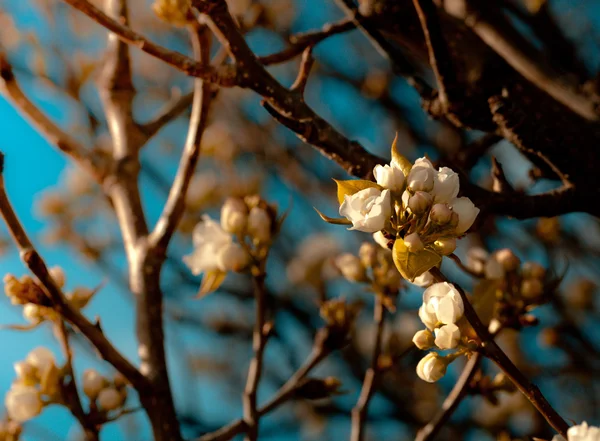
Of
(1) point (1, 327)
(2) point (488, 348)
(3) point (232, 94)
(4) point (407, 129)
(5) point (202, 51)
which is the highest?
(3) point (232, 94)

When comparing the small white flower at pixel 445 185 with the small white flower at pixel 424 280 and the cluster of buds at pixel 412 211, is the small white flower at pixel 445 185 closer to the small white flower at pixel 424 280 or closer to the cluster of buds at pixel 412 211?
the cluster of buds at pixel 412 211

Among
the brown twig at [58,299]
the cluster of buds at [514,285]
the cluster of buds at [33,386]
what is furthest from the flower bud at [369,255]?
the cluster of buds at [33,386]

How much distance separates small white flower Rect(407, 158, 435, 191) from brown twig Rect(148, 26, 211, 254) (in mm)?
509

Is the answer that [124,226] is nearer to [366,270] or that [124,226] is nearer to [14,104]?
[14,104]

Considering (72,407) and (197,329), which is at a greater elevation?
(197,329)

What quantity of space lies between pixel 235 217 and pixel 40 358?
40 centimetres

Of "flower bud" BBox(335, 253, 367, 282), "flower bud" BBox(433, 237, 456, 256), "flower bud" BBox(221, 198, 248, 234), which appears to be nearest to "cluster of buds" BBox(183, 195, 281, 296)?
"flower bud" BBox(221, 198, 248, 234)

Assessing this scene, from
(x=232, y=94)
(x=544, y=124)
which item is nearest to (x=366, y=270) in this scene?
(x=544, y=124)

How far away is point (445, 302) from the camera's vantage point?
591 millimetres

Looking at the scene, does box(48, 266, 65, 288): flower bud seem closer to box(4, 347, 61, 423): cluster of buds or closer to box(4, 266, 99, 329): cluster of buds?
box(4, 266, 99, 329): cluster of buds

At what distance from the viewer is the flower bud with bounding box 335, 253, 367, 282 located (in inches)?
45.6

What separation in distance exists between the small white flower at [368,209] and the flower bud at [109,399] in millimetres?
588

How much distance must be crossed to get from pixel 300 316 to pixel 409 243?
194cm

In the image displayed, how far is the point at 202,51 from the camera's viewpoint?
102cm
